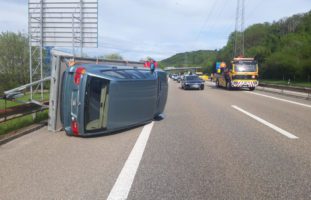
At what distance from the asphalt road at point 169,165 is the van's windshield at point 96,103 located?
390 millimetres

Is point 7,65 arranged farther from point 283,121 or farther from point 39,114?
point 283,121

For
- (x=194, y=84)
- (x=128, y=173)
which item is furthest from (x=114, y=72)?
(x=194, y=84)

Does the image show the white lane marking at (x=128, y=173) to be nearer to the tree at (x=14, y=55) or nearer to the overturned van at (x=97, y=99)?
the overturned van at (x=97, y=99)

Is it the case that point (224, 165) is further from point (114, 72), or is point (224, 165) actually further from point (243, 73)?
point (243, 73)

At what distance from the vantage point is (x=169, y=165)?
5.40m

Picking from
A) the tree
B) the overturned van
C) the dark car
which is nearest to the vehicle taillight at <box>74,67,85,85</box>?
the overturned van

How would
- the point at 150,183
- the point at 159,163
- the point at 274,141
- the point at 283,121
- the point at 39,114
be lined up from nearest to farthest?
the point at 150,183 → the point at 159,163 → the point at 274,141 → the point at 283,121 → the point at 39,114

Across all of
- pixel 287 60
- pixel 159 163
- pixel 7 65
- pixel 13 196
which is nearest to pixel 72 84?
pixel 159 163

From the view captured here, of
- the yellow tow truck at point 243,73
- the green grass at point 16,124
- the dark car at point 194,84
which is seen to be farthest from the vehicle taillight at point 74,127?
the dark car at point 194,84

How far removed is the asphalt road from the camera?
4266 millimetres

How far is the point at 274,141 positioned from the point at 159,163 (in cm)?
317

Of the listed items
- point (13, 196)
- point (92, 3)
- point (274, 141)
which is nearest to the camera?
point (13, 196)

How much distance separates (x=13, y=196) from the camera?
4.13 m

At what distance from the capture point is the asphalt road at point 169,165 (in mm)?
4266
